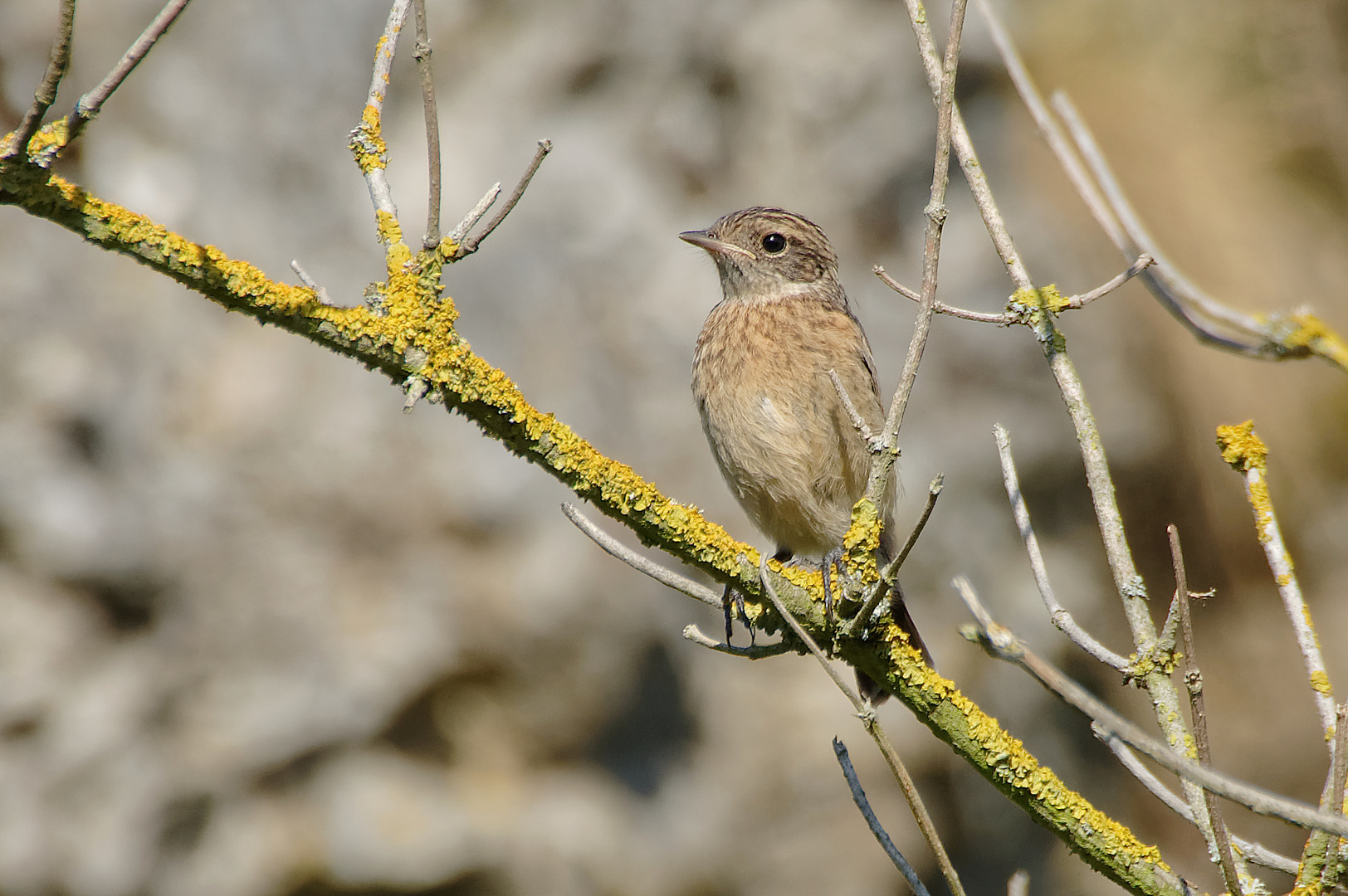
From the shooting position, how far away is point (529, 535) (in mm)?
6910

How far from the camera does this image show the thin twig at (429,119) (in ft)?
7.56

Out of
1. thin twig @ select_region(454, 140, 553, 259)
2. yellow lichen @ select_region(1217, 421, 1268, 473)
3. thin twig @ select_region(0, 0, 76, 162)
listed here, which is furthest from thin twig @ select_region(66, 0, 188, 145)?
yellow lichen @ select_region(1217, 421, 1268, 473)

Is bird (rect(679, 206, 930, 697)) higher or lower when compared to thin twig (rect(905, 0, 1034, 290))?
higher

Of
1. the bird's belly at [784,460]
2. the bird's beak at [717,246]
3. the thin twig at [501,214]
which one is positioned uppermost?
A: the bird's beak at [717,246]

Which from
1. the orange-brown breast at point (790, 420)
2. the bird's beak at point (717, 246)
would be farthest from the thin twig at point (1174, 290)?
the bird's beak at point (717, 246)

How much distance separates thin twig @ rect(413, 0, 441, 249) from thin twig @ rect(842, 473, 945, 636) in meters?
1.21

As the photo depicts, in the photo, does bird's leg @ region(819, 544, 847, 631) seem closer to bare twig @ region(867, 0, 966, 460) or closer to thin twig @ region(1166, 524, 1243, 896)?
bare twig @ region(867, 0, 966, 460)

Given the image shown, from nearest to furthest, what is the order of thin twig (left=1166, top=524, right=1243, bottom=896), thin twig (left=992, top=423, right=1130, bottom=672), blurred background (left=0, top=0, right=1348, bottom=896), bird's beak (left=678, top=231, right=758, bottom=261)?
thin twig (left=1166, top=524, right=1243, bottom=896), thin twig (left=992, top=423, right=1130, bottom=672), bird's beak (left=678, top=231, right=758, bottom=261), blurred background (left=0, top=0, right=1348, bottom=896)

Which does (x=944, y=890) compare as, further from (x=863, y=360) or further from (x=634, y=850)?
(x=863, y=360)

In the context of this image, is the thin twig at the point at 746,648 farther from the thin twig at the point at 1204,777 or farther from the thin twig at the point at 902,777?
the thin twig at the point at 1204,777

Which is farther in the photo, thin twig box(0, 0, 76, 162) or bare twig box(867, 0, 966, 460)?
bare twig box(867, 0, 966, 460)

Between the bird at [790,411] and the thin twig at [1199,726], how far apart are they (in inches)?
67.9

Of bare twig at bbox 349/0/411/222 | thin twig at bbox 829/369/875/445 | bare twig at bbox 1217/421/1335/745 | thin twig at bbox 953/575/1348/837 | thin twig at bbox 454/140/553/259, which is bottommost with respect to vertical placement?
thin twig at bbox 953/575/1348/837

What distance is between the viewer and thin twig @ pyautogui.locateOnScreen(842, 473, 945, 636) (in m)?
2.18
